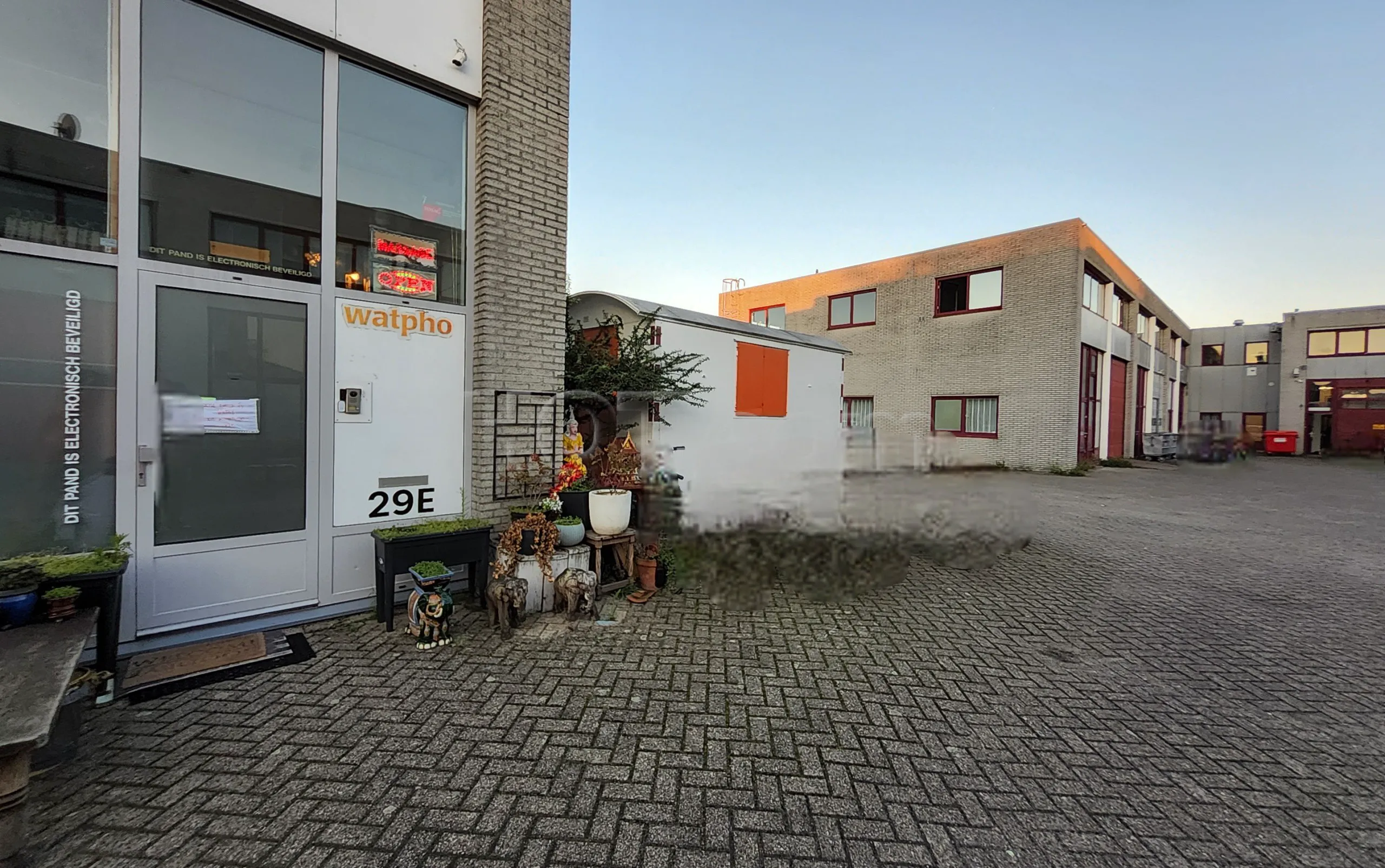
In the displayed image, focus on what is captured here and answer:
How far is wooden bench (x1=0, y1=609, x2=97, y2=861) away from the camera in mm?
1876

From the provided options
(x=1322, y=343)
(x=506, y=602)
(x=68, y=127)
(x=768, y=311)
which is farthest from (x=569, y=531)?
(x=1322, y=343)

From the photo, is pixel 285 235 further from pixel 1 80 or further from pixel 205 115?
pixel 1 80

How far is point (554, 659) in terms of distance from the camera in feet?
12.3

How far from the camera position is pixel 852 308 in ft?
71.9

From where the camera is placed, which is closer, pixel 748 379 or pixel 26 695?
pixel 26 695

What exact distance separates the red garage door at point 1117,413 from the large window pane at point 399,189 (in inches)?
909

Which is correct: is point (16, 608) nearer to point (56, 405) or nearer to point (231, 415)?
point (56, 405)

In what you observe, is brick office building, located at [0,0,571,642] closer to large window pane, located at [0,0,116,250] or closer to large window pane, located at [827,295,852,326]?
large window pane, located at [0,0,116,250]

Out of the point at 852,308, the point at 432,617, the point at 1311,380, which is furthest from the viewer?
the point at 1311,380

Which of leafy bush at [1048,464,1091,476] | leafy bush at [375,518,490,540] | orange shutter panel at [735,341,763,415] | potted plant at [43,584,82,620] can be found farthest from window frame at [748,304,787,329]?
potted plant at [43,584,82,620]

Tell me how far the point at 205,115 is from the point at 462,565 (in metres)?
3.94

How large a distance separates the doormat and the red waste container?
40.1 metres

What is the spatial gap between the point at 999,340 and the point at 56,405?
65.5 feet

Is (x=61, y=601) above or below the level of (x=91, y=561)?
below
